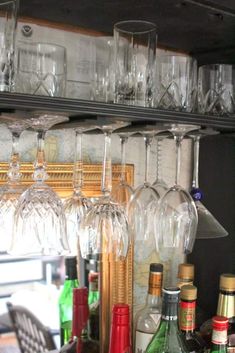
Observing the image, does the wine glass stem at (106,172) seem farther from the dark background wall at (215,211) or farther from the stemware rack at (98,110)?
the dark background wall at (215,211)

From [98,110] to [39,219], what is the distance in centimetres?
23

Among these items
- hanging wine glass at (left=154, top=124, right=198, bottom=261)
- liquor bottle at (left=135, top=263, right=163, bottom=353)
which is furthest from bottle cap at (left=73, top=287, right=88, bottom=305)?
hanging wine glass at (left=154, top=124, right=198, bottom=261)

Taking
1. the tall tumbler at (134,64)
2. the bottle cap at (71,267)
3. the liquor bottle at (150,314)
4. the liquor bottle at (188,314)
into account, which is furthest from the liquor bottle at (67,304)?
the tall tumbler at (134,64)

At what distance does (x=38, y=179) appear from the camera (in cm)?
100

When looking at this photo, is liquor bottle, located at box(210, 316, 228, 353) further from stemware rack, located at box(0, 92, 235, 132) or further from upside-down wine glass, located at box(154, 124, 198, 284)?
stemware rack, located at box(0, 92, 235, 132)

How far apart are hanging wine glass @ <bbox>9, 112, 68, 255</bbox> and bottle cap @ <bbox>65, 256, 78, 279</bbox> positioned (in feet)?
0.92

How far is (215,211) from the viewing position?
1.43 m

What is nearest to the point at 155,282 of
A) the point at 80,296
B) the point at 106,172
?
the point at 80,296

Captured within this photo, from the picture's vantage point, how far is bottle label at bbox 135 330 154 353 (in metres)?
1.22

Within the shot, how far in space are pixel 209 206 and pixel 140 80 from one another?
54cm

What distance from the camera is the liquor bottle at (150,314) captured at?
1.22 meters

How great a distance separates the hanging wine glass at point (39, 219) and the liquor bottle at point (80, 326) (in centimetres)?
31

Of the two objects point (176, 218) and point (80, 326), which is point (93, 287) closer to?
point (80, 326)

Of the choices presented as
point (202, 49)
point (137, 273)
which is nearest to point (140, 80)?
point (202, 49)
